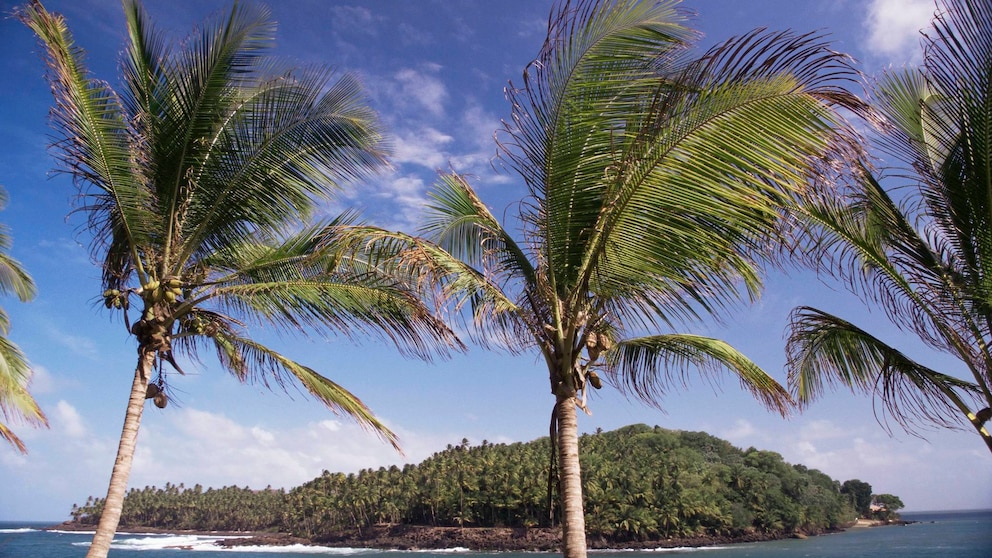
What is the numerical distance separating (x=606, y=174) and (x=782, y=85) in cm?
148

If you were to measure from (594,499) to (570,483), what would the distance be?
259 ft

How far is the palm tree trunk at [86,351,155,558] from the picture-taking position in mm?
5520

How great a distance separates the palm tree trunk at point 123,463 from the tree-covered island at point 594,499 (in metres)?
64.2

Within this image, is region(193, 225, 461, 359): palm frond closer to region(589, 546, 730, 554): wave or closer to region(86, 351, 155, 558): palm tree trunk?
region(86, 351, 155, 558): palm tree trunk

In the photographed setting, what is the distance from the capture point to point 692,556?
70562mm

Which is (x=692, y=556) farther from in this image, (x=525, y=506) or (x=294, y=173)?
(x=294, y=173)

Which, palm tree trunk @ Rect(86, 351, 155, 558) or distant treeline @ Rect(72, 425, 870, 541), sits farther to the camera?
distant treeline @ Rect(72, 425, 870, 541)

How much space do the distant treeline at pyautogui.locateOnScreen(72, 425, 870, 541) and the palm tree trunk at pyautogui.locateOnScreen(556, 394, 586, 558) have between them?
75409 mm

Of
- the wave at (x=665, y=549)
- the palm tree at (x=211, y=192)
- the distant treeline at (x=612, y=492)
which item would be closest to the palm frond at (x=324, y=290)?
the palm tree at (x=211, y=192)

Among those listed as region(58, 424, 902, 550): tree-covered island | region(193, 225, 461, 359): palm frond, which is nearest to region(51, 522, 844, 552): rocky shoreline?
region(58, 424, 902, 550): tree-covered island

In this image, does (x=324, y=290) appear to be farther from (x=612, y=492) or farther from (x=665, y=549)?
(x=665, y=549)

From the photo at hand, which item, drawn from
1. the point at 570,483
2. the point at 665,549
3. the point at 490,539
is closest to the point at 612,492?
the point at 665,549

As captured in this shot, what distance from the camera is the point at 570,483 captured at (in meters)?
5.22

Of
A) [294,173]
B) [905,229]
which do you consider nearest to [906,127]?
[905,229]
